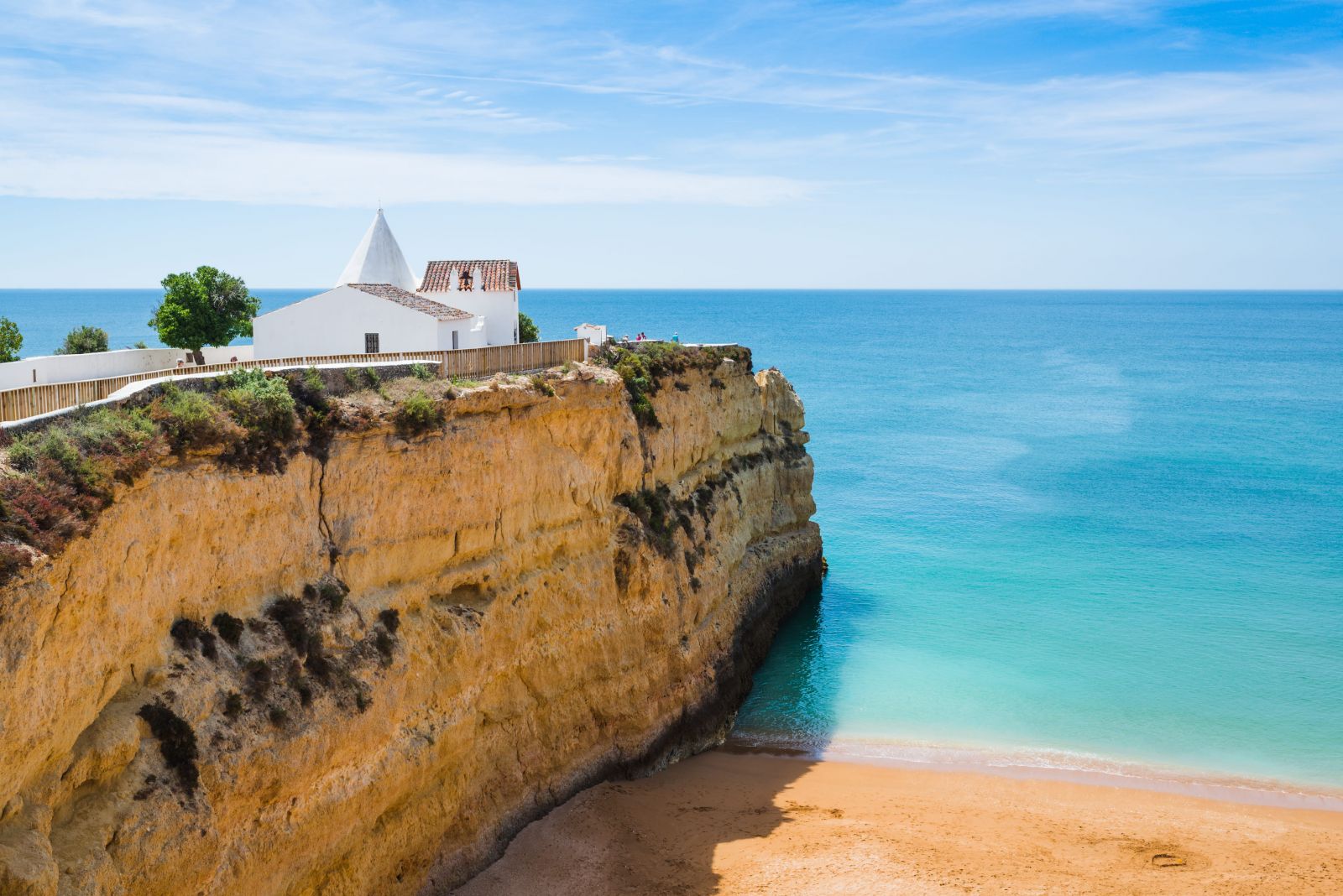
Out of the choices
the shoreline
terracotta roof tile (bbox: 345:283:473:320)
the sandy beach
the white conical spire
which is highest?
the white conical spire

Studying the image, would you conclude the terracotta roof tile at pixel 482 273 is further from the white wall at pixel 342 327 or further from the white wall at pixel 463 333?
the white wall at pixel 342 327

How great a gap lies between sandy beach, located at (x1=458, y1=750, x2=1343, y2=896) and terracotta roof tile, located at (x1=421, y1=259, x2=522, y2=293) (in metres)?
18.6

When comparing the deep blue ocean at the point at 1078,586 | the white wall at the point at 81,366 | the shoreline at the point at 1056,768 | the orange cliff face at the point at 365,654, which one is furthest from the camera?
the deep blue ocean at the point at 1078,586

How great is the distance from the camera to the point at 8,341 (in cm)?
2909

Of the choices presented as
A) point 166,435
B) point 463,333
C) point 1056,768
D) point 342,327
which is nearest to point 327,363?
point 342,327

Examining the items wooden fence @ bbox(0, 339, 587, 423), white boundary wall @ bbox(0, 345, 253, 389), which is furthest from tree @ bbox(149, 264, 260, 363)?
wooden fence @ bbox(0, 339, 587, 423)

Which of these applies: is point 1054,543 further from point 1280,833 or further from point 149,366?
point 149,366

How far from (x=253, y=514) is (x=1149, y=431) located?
70.5 metres

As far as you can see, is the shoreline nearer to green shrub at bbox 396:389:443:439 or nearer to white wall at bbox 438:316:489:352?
green shrub at bbox 396:389:443:439

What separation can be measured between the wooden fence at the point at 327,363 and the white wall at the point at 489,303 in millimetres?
8378

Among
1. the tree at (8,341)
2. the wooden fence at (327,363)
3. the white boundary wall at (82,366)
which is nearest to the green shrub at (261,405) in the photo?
the wooden fence at (327,363)

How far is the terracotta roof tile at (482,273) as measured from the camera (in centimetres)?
3806

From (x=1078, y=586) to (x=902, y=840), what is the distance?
21.1 metres

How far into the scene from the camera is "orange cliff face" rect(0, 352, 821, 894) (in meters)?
14.9
